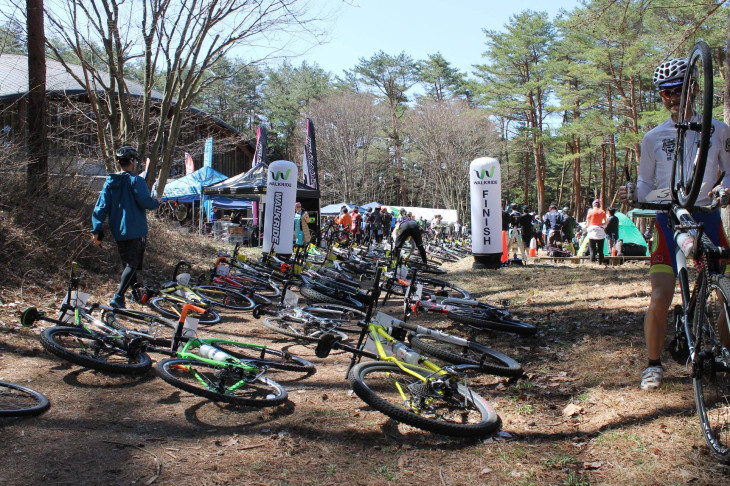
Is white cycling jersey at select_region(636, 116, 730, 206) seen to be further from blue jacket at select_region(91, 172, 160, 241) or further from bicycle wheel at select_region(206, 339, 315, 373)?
blue jacket at select_region(91, 172, 160, 241)

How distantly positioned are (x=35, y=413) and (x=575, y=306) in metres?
5.92

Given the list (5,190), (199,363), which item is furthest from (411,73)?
(199,363)

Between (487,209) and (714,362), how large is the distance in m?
9.33

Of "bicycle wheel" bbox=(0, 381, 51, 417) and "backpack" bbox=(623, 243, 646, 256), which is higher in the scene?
"backpack" bbox=(623, 243, 646, 256)

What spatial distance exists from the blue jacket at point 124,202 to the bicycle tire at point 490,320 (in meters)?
3.62

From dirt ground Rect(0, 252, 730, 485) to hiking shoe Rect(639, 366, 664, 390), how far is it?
0.19 ft

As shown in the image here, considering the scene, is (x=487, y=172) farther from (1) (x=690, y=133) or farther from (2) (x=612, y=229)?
(1) (x=690, y=133)

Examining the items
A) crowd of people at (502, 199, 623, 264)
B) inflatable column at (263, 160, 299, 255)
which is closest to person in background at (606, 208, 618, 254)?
crowd of people at (502, 199, 623, 264)

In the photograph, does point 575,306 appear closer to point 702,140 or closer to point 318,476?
point 702,140

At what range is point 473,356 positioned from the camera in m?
4.60

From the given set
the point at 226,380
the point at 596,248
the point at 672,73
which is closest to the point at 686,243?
the point at 672,73

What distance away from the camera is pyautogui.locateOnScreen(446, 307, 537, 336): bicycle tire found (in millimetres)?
5363

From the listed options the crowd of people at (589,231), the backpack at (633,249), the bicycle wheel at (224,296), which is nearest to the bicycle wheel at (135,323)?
the bicycle wheel at (224,296)

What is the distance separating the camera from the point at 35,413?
10.5ft
